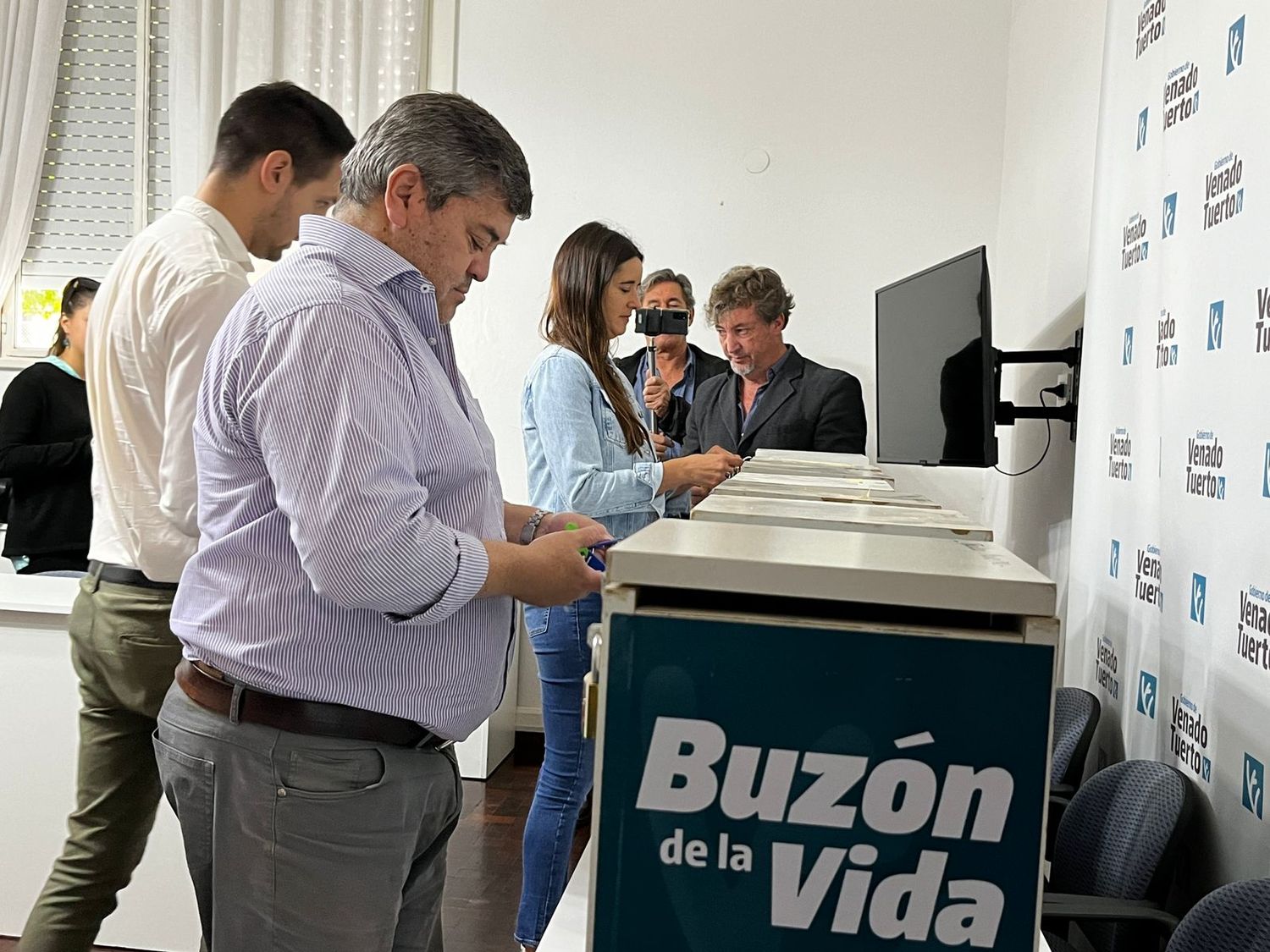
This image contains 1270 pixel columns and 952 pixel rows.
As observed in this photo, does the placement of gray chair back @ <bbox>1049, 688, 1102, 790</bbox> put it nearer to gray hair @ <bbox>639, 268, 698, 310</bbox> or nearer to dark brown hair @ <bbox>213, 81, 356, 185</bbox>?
dark brown hair @ <bbox>213, 81, 356, 185</bbox>

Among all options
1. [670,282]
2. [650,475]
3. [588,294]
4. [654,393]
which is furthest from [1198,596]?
[670,282]

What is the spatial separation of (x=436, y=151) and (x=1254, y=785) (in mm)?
1308

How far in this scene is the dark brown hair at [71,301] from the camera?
4008 millimetres

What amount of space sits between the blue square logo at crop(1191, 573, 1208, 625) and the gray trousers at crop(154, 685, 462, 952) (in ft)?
3.81

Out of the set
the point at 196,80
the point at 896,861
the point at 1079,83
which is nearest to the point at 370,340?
the point at 896,861

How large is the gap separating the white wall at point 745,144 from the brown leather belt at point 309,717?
12.1 ft

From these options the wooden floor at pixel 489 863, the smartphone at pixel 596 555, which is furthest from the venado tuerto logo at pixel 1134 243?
the wooden floor at pixel 489 863

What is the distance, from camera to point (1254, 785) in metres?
1.57

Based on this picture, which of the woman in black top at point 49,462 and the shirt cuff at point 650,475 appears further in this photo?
the woman in black top at point 49,462

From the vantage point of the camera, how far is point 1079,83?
3371 millimetres

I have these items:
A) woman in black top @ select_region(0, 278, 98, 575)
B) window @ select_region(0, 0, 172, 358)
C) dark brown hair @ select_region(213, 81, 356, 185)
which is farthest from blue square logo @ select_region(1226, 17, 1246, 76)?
window @ select_region(0, 0, 172, 358)

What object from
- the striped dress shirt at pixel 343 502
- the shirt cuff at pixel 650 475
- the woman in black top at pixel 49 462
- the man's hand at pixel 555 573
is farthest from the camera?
the woman in black top at pixel 49 462

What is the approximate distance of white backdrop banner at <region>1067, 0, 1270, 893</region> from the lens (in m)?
A: 1.61

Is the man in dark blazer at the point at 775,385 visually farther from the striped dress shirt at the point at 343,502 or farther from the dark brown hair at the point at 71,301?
the striped dress shirt at the point at 343,502
